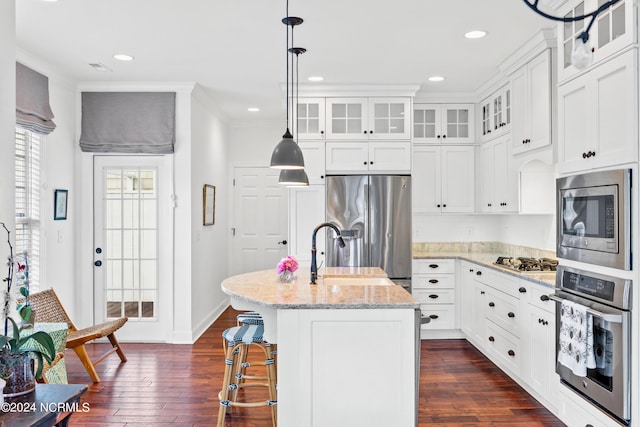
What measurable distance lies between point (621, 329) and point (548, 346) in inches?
36.9

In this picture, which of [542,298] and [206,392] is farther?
[206,392]

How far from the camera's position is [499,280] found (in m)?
4.03

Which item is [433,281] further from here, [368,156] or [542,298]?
[542,298]

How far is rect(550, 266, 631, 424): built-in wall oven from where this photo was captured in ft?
7.52

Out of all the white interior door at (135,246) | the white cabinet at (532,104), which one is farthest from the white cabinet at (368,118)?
the white interior door at (135,246)

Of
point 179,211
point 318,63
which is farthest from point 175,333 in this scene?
point 318,63

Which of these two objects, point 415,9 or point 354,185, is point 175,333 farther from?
point 415,9

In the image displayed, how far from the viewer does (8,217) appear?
2225 mm

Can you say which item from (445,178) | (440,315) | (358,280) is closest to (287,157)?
(358,280)

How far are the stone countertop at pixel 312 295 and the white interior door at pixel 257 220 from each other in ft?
12.9

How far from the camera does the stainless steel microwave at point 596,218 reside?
2.26m

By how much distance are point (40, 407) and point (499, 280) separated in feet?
11.2

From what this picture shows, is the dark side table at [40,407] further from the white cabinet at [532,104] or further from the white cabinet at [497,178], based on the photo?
the white cabinet at [497,178]

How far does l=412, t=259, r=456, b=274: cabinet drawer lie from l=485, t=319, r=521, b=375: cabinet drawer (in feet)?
2.83
